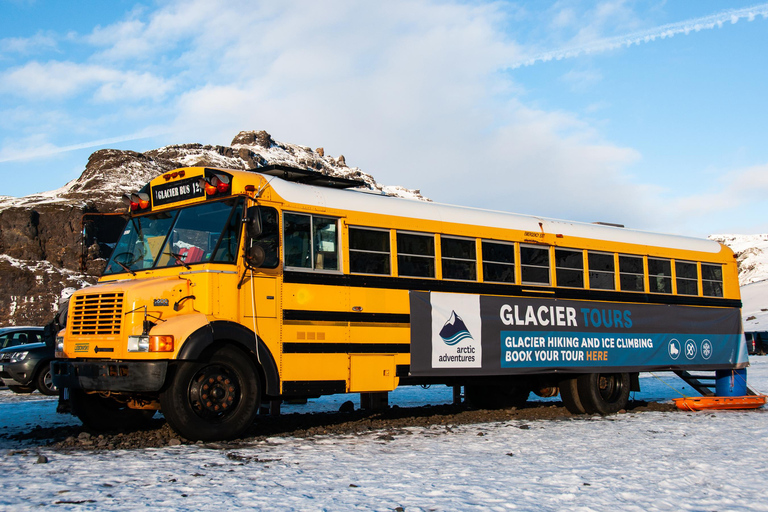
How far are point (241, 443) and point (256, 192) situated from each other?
2899 mm

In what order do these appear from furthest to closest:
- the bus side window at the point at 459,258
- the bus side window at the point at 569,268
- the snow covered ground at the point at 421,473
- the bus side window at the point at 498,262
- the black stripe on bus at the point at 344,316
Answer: the bus side window at the point at 569,268 < the bus side window at the point at 498,262 < the bus side window at the point at 459,258 < the black stripe on bus at the point at 344,316 < the snow covered ground at the point at 421,473

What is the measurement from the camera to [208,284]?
8.56m

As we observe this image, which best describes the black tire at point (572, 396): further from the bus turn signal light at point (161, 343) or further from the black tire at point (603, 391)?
the bus turn signal light at point (161, 343)

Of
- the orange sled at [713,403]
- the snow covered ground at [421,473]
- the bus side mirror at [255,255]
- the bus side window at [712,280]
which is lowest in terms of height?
the snow covered ground at [421,473]

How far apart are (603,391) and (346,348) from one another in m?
5.65

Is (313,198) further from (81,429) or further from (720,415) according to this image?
(720,415)

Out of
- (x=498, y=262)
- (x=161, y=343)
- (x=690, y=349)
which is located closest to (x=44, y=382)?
(x=161, y=343)

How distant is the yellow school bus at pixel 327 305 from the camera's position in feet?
27.9

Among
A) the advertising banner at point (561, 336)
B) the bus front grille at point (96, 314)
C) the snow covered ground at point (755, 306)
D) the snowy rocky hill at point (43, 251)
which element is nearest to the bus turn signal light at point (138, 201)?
the bus front grille at point (96, 314)

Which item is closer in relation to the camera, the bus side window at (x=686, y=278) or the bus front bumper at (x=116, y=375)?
the bus front bumper at (x=116, y=375)

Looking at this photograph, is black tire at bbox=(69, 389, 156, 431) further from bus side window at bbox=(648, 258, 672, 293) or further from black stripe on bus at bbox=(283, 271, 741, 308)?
bus side window at bbox=(648, 258, 672, 293)

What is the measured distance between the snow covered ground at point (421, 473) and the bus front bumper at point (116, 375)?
0.72 meters

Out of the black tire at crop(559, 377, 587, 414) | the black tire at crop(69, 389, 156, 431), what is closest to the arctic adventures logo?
the black tire at crop(559, 377, 587, 414)

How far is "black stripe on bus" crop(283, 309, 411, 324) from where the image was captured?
9231 mm
